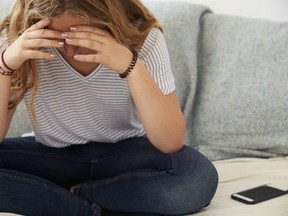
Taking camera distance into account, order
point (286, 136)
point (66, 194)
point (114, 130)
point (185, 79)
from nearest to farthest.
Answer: point (66, 194), point (114, 130), point (286, 136), point (185, 79)

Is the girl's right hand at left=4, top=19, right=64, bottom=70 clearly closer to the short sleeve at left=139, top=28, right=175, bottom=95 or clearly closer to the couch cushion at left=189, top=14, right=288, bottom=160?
the short sleeve at left=139, top=28, right=175, bottom=95

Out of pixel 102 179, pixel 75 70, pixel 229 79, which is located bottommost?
pixel 102 179

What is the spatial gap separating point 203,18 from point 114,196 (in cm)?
79

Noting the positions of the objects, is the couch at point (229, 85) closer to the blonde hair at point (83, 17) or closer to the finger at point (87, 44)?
the blonde hair at point (83, 17)

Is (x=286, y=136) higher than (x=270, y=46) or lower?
lower

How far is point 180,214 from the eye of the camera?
1.08 metres

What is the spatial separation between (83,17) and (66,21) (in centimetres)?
4

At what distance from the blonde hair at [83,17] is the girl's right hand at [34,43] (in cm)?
3

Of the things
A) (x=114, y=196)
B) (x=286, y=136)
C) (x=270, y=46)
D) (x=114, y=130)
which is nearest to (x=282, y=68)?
(x=270, y=46)

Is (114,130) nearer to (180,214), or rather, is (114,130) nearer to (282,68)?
(180,214)

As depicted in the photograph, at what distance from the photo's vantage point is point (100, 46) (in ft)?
3.34

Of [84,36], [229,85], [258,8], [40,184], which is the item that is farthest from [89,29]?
[258,8]

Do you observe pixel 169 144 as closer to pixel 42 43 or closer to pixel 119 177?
pixel 119 177

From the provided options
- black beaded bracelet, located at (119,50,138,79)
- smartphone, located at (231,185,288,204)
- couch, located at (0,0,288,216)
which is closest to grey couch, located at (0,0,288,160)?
couch, located at (0,0,288,216)
